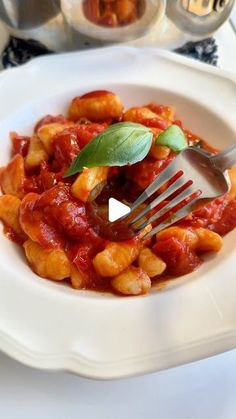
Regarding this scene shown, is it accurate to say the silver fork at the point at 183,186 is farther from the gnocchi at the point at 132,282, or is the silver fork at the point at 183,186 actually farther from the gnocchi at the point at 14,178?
the gnocchi at the point at 14,178

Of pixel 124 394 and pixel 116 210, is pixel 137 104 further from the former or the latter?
pixel 124 394

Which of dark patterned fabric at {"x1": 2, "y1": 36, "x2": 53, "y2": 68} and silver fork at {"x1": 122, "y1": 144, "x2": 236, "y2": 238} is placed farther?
dark patterned fabric at {"x1": 2, "y1": 36, "x2": 53, "y2": 68}

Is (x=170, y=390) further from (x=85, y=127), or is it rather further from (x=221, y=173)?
(x=85, y=127)

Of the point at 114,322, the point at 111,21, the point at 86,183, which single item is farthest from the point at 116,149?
the point at 111,21

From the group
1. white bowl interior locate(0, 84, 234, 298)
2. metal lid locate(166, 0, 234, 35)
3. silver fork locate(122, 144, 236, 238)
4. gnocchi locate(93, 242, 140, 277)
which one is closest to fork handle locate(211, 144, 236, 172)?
silver fork locate(122, 144, 236, 238)

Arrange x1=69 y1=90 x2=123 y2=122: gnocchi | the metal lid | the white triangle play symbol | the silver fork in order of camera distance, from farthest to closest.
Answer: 1. the metal lid
2. x1=69 y1=90 x2=123 y2=122: gnocchi
3. the white triangle play symbol
4. the silver fork

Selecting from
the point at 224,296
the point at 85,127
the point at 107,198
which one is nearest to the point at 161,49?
the point at 85,127

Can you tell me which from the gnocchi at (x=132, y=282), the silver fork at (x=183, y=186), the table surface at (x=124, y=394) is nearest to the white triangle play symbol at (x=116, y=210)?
the silver fork at (x=183, y=186)

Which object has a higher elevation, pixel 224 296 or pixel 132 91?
pixel 132 91

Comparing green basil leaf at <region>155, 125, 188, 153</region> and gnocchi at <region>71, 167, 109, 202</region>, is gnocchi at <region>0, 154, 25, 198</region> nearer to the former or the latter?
gnocchi at <region>71, 167, 109, 202</region>
